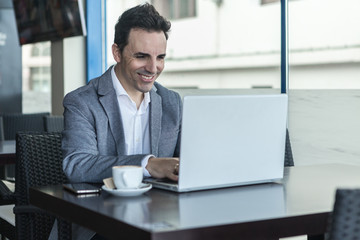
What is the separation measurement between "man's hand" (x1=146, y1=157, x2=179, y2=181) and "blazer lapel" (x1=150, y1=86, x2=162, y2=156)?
345 mm

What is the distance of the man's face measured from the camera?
2.16 m

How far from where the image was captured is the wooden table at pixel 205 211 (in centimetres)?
125

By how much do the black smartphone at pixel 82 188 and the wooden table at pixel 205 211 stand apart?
0.02m

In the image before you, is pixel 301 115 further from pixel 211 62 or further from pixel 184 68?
pixel 184 68

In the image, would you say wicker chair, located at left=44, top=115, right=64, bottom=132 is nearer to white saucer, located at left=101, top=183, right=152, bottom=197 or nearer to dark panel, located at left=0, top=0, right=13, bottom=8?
white saucer, located at left=101, top=183, right=152, bottom=197

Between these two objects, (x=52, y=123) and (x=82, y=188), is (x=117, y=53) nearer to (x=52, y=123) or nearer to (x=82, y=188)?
(x=82, y=188)

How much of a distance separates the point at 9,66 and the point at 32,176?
237 inches

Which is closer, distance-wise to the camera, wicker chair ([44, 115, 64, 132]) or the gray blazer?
the gray blazer

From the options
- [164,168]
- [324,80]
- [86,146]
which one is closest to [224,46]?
[324,80]

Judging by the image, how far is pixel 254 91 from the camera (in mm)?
3902

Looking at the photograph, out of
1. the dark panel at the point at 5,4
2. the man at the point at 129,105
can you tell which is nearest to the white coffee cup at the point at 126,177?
the man at the point at 129,105

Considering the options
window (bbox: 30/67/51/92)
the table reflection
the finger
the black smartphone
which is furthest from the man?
window (bbox: 30/67/51/92)

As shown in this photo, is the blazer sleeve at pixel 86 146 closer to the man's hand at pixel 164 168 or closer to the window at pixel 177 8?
the man's hand at pixel 164 168

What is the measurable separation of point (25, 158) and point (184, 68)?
2.46 metres
